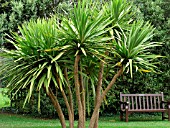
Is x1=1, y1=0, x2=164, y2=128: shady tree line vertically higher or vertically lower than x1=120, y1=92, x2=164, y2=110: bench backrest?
higher

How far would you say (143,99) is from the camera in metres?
10.9

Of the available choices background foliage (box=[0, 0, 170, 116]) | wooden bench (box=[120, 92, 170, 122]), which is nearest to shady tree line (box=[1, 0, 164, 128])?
wooden bench (box=[120, 92, 170, 122])

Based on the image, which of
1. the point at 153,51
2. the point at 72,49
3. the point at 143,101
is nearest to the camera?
the point at 72,49

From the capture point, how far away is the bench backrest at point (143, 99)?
1074 centimetres

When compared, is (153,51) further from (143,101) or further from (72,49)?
(72,49)

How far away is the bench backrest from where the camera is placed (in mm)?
10738

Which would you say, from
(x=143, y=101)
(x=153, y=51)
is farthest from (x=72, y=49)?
(x=153, y=51)

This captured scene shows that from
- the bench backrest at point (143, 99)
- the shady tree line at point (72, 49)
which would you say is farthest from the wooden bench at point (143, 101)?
the shady tree line at point (72, 49)

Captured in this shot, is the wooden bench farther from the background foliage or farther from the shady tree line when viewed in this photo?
the shady tree line

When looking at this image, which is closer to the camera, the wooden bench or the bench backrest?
the wooden bench

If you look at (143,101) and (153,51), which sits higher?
(153,51)

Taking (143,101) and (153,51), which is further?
(153,51)

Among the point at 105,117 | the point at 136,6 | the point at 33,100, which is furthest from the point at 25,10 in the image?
the point at 105,117

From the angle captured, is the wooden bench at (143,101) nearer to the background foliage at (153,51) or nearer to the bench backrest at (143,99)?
the bench backrest at (143,99)
